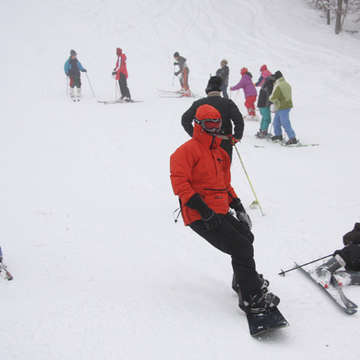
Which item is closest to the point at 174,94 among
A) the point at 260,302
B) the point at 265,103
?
the point at 265,103

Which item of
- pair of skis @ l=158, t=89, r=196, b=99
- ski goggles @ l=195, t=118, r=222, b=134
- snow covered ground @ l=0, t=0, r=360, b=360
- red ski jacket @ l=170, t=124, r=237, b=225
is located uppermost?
ski goggles @ l=195, t=118, r=222, b=134

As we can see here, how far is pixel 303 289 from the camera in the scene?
11.4ft

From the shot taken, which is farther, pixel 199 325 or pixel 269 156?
pixel 269 156

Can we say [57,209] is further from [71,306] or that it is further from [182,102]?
[182,102]

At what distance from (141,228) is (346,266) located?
273cm

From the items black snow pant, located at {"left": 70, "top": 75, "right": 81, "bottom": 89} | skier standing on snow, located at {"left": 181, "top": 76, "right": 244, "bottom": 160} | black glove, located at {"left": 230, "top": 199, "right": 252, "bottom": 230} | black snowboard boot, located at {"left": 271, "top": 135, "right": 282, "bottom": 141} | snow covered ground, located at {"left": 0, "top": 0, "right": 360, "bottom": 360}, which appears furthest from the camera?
black snow pant, located at {"left": 70, "top": 75, "right": 81, "bottom": 89}

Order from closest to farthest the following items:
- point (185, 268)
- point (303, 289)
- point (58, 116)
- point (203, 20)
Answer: point (303, 289) < point (185, 268) < point (58, 116) < point (203, 20)

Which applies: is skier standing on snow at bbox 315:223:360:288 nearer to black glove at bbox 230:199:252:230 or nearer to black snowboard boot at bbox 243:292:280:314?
black snowboard boot at bbox 243:292:280:314

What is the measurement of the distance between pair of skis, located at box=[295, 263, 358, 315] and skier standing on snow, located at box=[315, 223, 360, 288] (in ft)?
0.15

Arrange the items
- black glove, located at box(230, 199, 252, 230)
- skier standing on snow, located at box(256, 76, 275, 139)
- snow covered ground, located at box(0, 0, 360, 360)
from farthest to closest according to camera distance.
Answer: skier standing on snow, located at box(256, 76, 275, 139), black glove, located at box(230, 199, 252, 230), snow covered ground, located at box(0, 0, 360, 360)

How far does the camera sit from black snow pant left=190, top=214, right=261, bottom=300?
2805mm

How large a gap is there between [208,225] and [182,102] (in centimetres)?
1083

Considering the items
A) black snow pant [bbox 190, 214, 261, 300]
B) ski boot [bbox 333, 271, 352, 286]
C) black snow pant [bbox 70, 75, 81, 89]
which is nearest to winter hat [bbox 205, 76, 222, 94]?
black snow pant [bbox 190, 214, 261, 300]

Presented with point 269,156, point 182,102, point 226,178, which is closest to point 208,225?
point 226,178
